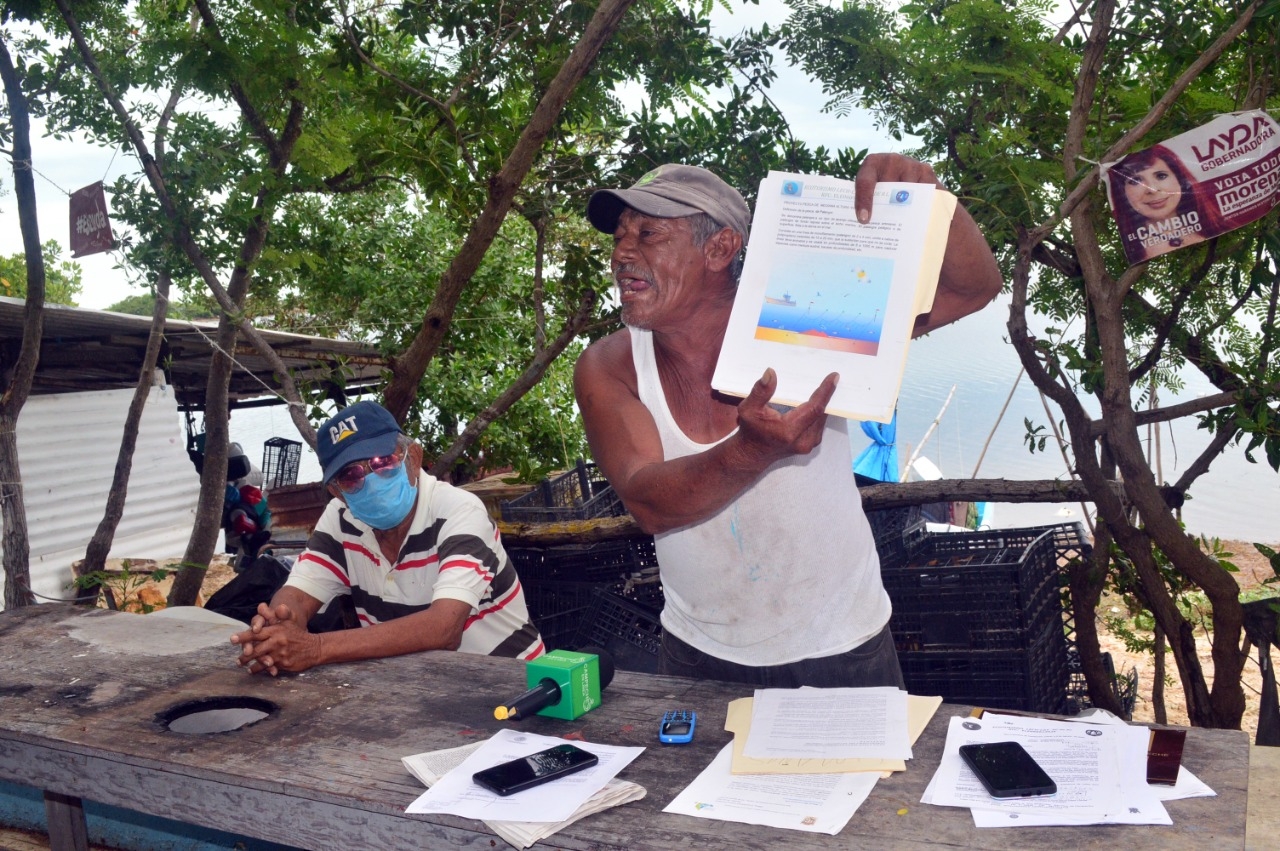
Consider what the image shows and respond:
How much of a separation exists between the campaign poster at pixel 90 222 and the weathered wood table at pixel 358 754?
2125 mm

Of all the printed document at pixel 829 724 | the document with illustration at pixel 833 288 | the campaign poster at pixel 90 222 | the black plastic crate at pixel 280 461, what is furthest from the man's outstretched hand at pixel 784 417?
the black plastic crate at pixel 280 461

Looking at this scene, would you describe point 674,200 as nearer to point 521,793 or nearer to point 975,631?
point 521,793

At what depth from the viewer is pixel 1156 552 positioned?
3955 mm

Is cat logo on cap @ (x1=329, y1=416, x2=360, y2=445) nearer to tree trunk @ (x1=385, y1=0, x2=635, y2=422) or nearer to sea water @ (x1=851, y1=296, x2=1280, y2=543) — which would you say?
tree trunk @ (x1=385, y1=0, x2=635, y2=422)

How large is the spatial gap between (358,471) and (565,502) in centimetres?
268

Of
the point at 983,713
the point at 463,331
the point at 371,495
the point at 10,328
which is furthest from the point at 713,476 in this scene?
the point at 10,328

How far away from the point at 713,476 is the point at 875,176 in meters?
0.63

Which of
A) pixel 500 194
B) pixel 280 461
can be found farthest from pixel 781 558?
pixel 280 461

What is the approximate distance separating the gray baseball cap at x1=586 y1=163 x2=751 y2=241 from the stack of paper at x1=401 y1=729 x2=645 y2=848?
1122mm

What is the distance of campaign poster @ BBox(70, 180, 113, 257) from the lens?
14.9 feet

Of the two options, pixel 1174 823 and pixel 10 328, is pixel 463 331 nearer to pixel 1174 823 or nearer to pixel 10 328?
pixel 10 328

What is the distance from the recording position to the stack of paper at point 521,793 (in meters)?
1.67

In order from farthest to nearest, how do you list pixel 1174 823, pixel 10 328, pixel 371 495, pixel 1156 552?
1. pixel 10 328
2. pixel 1156 552
3. pixel 371 495
4. pixel 1174 823

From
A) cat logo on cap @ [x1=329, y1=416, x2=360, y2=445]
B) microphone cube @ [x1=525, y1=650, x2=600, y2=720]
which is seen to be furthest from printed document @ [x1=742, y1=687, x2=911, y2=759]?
cat logo on cap @ [x1=329, y1=416, x2=360, y2=445]
